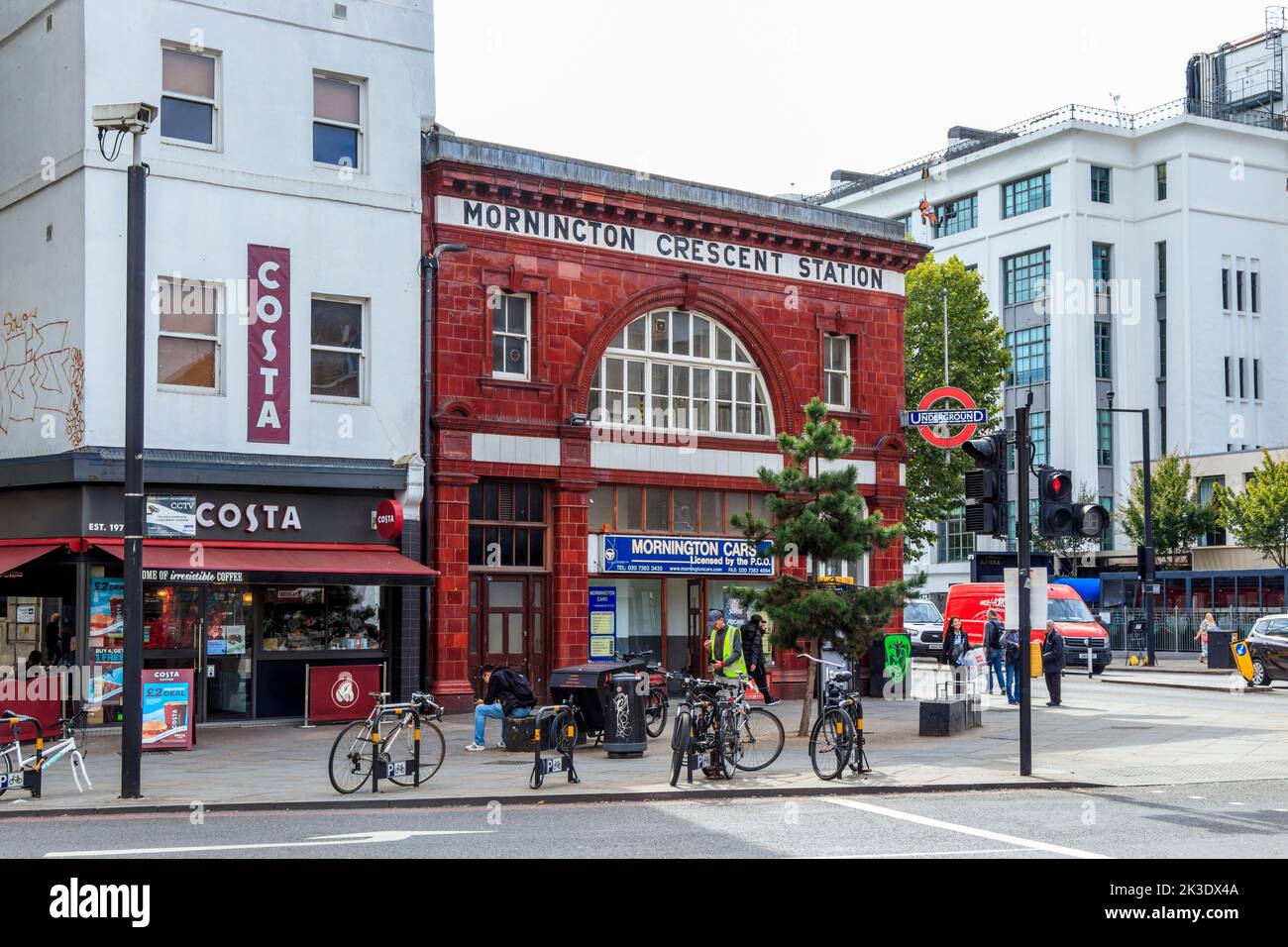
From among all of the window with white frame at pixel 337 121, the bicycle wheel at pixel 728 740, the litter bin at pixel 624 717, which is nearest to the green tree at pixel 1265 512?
the window with white frame at pixel 337 121

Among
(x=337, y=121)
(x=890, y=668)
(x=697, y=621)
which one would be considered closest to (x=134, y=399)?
(x=337, y=121)

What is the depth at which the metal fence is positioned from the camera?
52156mm

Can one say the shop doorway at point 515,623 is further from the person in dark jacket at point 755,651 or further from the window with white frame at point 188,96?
the window with white frame at point 188,96

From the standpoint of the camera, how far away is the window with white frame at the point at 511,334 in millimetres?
27219

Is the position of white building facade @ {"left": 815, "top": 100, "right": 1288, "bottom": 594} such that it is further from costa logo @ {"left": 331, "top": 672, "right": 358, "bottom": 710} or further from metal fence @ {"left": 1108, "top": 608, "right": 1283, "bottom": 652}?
costa logo @ {"left": 331, "top": 672, "right": 358, "bottom": 710}

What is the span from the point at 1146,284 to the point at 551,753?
60.9 meters

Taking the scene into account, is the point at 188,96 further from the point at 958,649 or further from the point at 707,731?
the point at 958,649

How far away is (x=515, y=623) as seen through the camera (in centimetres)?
2730

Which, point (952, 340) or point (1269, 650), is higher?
point (952, 340)

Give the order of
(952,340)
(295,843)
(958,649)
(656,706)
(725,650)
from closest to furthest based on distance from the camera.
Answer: (295,843), (725,650), (656,706), (958,649), (952,340)

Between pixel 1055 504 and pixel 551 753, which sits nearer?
pixel 1055 504

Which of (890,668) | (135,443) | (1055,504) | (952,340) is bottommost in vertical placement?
(890,668)

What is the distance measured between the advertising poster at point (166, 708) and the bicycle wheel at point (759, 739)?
791cm

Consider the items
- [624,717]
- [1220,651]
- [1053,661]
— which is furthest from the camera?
[1220,651]
